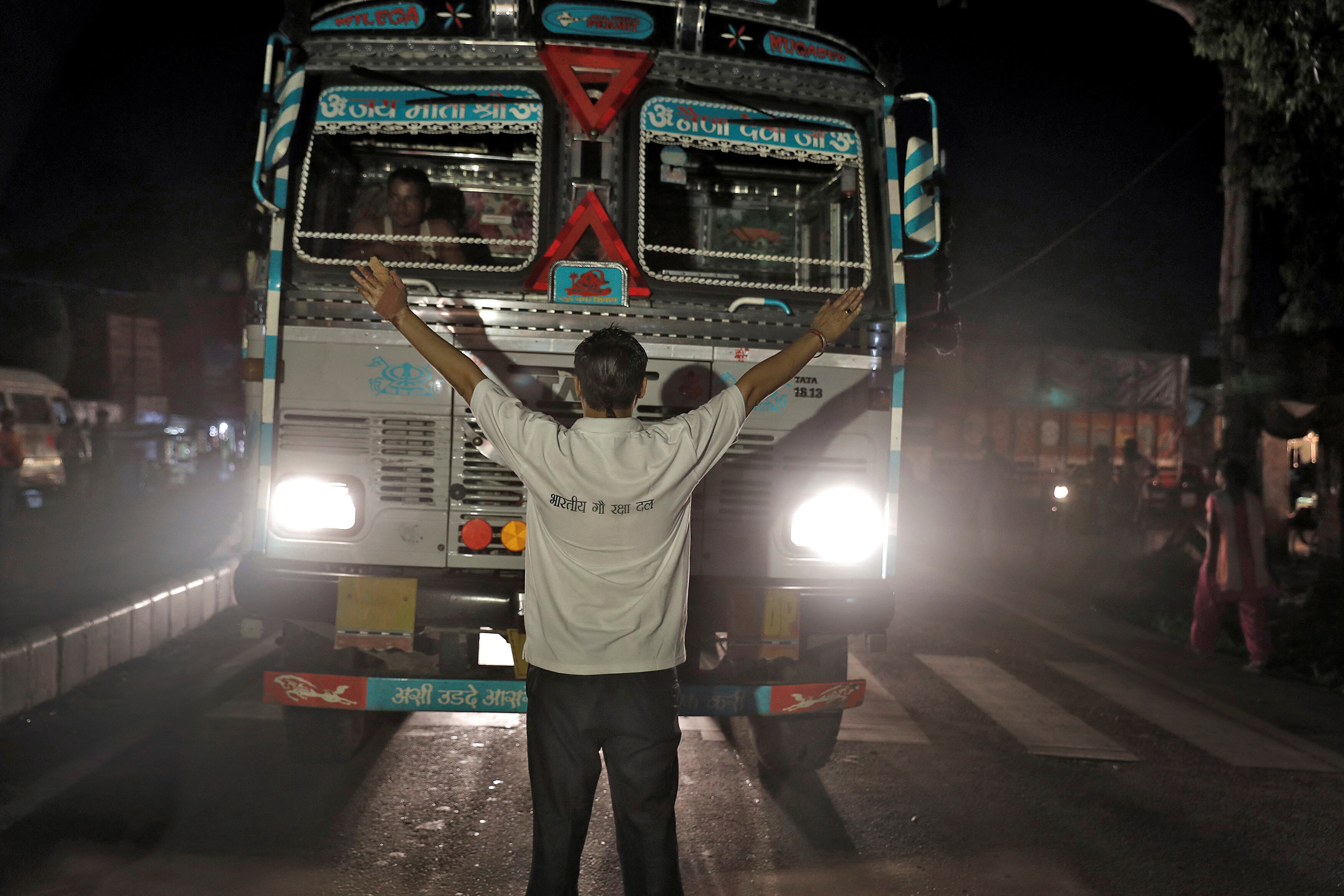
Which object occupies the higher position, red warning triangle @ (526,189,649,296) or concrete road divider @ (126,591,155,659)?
red warning triangle @ (526,189,649,296)

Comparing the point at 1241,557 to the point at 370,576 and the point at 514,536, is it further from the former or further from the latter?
the point at 370,576

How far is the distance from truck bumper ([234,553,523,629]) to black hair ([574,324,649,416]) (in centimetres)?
157

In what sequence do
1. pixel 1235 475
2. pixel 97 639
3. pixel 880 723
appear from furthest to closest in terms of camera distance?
pixel 1235 475 → pixel 97 639 → pixel 880 723

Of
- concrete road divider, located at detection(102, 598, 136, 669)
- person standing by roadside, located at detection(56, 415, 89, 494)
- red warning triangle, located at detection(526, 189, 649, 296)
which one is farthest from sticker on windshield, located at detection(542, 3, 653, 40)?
person standing by roadside, located at detection(56, 415, 89, 494)

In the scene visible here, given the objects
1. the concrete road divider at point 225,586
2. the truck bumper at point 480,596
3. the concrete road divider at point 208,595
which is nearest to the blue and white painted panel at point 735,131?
the truck bumper at point 480,596

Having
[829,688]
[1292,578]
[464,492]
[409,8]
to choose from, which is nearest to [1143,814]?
[829,688]

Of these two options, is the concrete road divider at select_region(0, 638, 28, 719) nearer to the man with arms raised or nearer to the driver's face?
the driver's face

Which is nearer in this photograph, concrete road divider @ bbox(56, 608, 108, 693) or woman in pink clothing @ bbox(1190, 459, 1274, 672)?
concrete road divider @ bbox(56, 608, 108, 693)

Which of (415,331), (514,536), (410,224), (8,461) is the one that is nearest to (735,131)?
(410,224)

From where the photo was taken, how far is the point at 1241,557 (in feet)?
24.8

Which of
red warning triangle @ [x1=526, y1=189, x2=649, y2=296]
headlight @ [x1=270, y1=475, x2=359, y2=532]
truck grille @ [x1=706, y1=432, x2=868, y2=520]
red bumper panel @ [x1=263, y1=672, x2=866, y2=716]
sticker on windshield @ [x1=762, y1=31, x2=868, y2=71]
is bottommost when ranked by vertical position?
red bumper panel @ [x1=263, y1=672, x2=866, y2=716]

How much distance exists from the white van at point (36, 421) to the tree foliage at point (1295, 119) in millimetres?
17842

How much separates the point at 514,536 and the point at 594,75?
1.99m

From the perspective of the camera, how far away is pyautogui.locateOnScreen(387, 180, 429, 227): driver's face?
14.1ft
